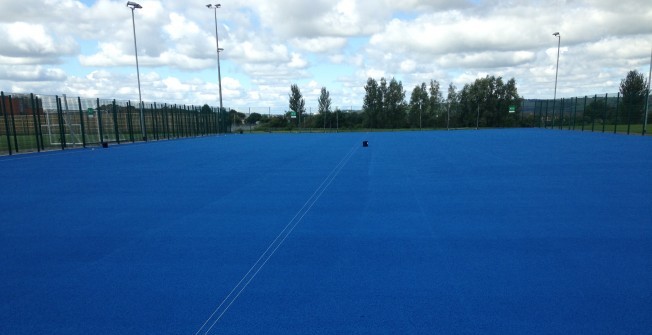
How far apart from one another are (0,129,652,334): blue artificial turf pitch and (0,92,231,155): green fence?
1278cm

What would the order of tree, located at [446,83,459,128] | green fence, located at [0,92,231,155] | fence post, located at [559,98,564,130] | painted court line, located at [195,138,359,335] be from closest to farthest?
painted court line, located at [195,138,359,335] < green fence, located at [0,92,231,155] < fence post, located at [559,98,564,130] < tree, located at [446,83,459,128]

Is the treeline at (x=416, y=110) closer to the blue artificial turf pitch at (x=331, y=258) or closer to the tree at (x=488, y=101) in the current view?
the tree at (x=488, y=101)

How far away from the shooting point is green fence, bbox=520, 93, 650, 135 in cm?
3056

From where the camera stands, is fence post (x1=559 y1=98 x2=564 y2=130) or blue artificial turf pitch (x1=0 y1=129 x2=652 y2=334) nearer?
blue artificial turf pitch (x1=0 y1=129 x2=652 y2=334)

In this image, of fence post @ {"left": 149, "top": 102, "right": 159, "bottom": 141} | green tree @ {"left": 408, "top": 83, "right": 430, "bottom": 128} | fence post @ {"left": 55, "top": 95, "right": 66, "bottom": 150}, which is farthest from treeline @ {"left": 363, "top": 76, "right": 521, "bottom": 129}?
fence post @ {"left": 55, "top": 95, "right": 66, "bottom": 150}

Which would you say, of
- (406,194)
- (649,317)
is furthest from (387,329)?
(406,194)

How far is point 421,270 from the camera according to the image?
4.28 metres

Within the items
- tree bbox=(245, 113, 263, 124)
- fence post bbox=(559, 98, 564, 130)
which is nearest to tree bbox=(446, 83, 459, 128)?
fence post bbox=(559, 98, 564, 130)

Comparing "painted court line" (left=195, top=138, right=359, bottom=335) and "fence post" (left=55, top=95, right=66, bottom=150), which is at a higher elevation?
"fence post" (left=55, top=95, right=66, bottom=150)

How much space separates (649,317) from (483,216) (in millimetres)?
3248

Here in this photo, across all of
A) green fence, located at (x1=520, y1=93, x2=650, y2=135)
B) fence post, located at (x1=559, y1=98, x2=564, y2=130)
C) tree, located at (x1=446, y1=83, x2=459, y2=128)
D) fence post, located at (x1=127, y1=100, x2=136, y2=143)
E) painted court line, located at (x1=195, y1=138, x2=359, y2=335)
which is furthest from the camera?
tree, located at (x1=446, y1=83, x2=459, y2=128)

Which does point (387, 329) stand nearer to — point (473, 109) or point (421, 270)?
point (421, 270)

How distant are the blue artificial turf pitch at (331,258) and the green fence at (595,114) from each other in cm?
2654

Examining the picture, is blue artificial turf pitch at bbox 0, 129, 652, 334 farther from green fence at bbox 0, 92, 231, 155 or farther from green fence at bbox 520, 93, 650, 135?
green fence at bbox 520, 93, 650, 135
